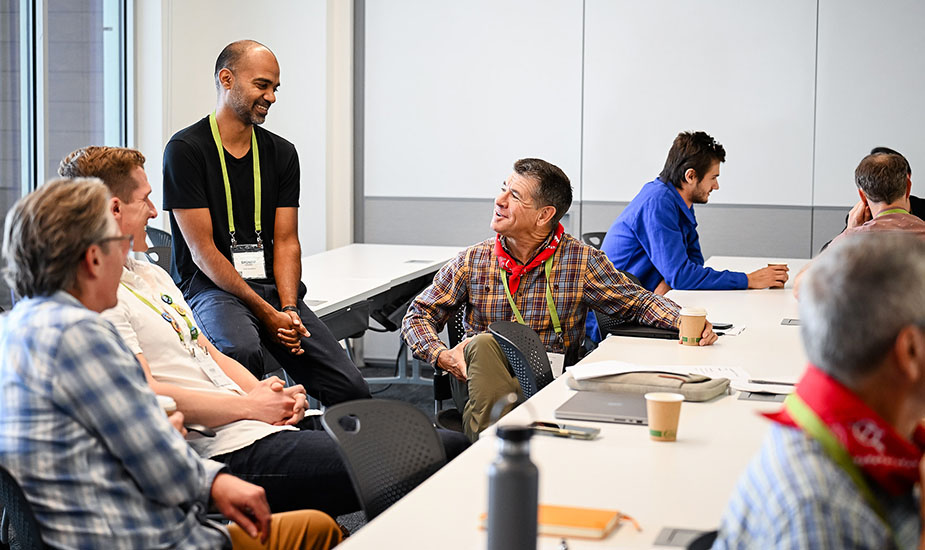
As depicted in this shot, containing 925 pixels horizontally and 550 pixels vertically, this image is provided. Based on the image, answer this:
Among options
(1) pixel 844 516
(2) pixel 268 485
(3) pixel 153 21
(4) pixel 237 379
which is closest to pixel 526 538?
(1) pixel 844 516

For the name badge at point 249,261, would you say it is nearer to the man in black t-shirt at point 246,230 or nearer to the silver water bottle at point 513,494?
the man in black t-shirt at point 246,230

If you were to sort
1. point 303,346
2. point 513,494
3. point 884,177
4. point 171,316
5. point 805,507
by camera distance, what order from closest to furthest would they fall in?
1. point 805,507
2. point 513,494
3. point 171,316
4. point 303,346
5. point 884,177

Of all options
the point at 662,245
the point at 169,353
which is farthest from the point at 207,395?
the point at 662,245

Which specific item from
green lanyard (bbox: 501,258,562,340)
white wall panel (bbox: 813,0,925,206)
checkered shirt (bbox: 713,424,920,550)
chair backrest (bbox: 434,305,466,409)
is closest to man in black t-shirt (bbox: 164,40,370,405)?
chair backrest (bbox: 434,305,466,409)

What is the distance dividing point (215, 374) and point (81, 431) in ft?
3.08

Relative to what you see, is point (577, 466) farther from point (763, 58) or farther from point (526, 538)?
point (763, 58)

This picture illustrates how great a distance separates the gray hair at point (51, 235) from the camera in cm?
175

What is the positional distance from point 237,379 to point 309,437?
16.5 inches

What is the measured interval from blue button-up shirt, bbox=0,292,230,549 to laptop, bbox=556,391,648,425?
0.90m

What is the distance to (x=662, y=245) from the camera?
4598mm

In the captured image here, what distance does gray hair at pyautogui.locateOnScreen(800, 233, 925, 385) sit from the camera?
113 centimetres

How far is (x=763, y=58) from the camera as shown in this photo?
20.3 ft

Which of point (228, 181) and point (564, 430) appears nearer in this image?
point (564, 430)

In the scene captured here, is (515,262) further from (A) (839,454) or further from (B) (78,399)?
(A) (839,454)
